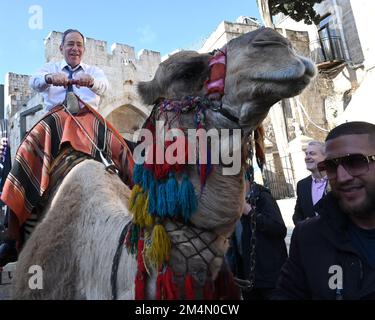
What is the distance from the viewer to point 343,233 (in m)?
1.81

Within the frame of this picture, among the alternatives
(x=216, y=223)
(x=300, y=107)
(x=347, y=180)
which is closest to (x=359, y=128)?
(x=347, y=180)

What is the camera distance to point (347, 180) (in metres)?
1.81

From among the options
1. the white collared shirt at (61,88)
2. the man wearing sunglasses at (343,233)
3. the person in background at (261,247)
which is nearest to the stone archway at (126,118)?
the white collared shirt at (61,88)

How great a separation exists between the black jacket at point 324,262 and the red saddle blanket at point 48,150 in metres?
1.86

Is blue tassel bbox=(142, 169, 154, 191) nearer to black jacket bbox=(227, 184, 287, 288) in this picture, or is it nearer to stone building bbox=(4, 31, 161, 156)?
black jacket bbox=(227, 184, 287, 288)

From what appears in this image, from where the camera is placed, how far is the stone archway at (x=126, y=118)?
21814mm

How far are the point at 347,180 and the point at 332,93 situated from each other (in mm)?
20975

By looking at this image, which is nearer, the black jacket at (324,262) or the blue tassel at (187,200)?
the black jacket at (324,262)

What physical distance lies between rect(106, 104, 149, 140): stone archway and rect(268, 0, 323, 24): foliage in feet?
29.7

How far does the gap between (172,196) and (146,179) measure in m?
0.22

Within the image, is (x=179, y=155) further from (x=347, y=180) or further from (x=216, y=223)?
(x=347, y=180)

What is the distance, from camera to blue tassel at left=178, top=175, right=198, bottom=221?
1.78m

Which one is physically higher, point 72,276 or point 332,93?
point 332,93

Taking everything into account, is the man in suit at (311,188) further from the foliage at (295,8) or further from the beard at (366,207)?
the foliage at (295,8)
